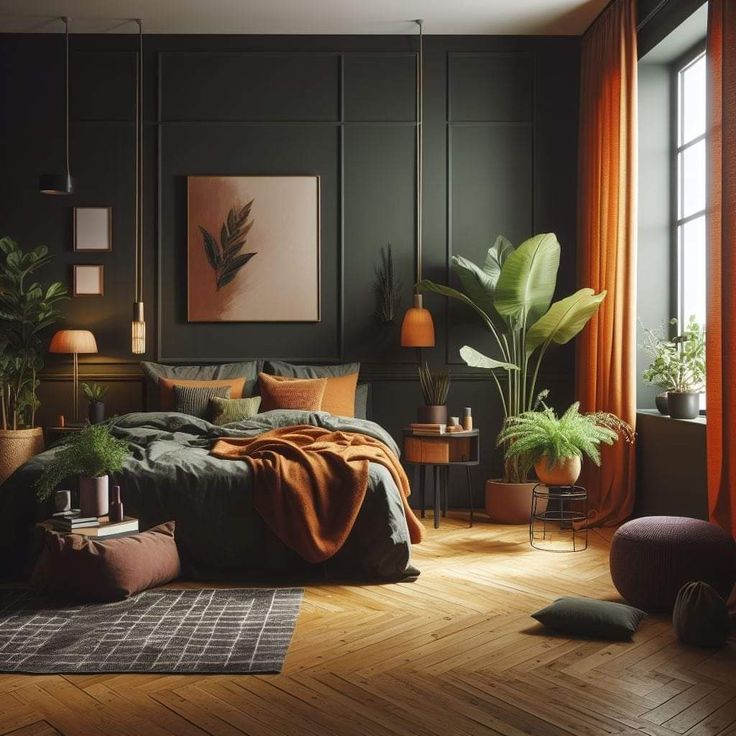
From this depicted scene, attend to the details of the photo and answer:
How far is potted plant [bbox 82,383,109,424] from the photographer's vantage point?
565 cm

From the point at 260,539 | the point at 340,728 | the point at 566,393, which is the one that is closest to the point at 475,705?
the point at 340,728

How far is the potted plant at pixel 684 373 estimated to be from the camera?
15.0 feet

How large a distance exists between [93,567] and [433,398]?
2.60 metres

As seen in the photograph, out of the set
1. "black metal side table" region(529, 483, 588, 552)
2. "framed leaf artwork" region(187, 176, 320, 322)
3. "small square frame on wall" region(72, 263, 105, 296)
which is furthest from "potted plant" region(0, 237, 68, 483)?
"black metal side table" region(529, 483, 588, 552)

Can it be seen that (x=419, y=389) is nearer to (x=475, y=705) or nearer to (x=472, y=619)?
(x=472, y=619)

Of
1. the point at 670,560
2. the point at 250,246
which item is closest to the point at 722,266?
the point at 670,560

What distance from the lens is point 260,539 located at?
3.91 metres

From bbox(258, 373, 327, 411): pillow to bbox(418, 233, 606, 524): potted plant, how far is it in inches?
38.0

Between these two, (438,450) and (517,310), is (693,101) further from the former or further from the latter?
(438,450)

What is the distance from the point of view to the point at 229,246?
19.7ft

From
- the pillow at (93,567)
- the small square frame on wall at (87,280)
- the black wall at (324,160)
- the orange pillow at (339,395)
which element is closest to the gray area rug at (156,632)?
the pillow at (93,567)

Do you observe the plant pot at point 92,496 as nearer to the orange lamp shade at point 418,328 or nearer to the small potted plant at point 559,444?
the small potted plant at point 559,444

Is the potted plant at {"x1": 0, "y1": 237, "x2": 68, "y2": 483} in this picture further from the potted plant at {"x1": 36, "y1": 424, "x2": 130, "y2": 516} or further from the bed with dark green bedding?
the potted plant at {"x1": 36, "y1": 424, "x2": 130, "y2": 516}

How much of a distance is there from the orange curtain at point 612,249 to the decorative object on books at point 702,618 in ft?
6.95
